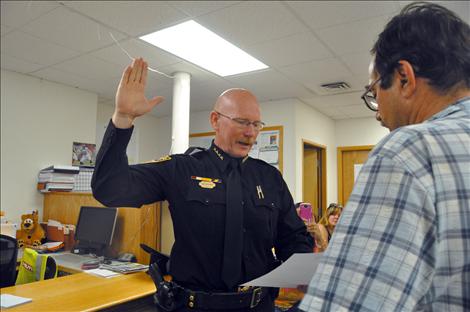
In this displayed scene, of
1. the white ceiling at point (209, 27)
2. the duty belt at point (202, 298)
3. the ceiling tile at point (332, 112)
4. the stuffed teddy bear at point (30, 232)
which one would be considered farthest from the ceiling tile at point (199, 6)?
the ceiling tile at point (332, 112)

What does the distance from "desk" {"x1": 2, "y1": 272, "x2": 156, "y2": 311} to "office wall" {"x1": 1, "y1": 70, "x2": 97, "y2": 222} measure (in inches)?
81.5

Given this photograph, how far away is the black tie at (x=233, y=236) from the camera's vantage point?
128 cm

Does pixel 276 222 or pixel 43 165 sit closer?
pixel 276 222

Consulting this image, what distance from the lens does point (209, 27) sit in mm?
2801

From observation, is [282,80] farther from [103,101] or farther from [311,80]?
[103,101]

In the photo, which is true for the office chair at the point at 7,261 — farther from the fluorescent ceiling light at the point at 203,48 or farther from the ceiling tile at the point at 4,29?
the fluorescent ceiling light at the point at 203,48

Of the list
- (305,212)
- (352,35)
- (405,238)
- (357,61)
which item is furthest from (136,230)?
(405,238)

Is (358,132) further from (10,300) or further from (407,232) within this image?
(407,232)

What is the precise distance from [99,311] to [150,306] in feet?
1.37

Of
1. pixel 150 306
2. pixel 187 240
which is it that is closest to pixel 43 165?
pixel 150 306

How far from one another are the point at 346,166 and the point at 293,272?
19.0 ft

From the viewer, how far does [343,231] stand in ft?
1.54

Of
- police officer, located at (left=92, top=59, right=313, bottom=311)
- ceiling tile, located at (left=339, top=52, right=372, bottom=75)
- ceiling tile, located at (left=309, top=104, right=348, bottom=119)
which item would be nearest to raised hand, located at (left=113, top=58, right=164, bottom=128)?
police officer, located at (left=92, top=59, right=313, bottom=311)

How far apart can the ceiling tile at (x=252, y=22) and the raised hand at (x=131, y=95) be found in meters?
1.59
